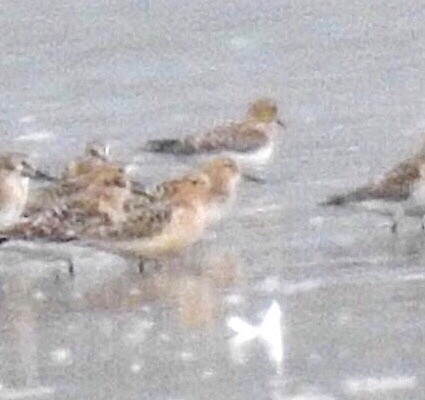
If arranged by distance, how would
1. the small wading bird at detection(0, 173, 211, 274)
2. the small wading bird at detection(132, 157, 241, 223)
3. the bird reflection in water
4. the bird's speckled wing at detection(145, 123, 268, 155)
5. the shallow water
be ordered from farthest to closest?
the bird's speckled wing at detection(145, 123, 268, 155) → the small wading bird at detection(132, 157, 241, 223) → the small wading bird at detection(0, 173, 211, 274) → the bird reflection in water → the shallow water

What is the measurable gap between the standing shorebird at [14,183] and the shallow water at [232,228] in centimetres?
24

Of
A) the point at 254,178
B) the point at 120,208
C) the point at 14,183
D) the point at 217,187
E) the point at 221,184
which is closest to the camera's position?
the point at 120,208

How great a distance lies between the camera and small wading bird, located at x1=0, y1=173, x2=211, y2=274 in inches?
432

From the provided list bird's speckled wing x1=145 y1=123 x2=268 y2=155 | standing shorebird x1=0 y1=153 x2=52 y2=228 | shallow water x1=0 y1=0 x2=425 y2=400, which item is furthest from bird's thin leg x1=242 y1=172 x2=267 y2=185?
standing shorebird x1=0 y1=153 x2=52 y2=228

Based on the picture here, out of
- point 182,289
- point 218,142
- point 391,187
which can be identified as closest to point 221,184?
point 391,187

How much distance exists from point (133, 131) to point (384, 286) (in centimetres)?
516

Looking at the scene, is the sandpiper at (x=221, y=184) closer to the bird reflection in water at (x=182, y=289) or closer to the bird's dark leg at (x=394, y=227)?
the bird reflection in water at (x=182, y=289)

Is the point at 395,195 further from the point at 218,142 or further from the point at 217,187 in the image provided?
the point at 218,142

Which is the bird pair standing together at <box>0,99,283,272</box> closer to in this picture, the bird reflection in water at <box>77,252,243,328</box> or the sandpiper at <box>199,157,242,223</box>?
the sandpiper at <box>199,157,242,223</box>

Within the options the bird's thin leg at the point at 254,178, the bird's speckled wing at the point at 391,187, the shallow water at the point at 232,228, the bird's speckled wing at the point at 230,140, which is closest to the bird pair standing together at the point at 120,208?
the shallow water at the point at 232,228

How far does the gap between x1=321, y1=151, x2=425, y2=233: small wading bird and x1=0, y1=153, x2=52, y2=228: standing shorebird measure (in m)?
1.72

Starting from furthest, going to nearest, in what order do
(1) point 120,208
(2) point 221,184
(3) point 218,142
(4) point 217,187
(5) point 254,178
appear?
1. (3) point 218,142
2. (5) point 254,178
3. (2) point 221,184
4. (4) point 217,187
5. (1) point 120,208

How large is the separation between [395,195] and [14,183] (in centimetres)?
209

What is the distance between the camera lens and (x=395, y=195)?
38.9 feet
